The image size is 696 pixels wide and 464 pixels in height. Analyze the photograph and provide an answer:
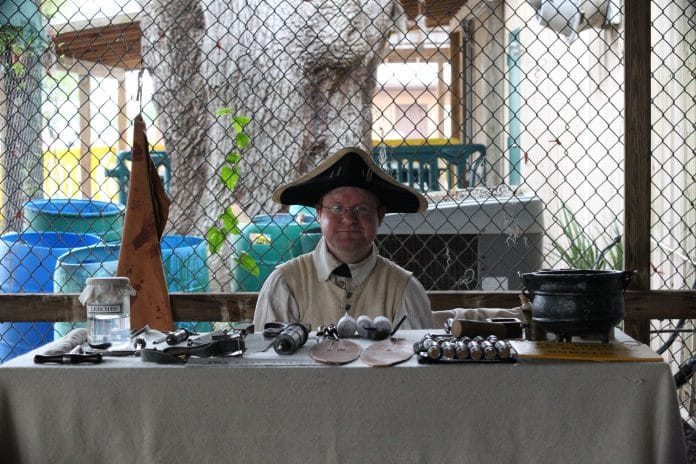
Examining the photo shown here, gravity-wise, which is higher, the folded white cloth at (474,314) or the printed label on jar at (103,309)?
the printed label on jar at (103,309)

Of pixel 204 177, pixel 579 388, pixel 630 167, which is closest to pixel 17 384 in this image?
pixel 579 388

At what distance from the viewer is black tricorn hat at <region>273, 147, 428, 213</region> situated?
3.49 meters

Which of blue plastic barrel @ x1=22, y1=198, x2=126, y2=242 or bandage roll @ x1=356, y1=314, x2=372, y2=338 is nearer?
bandage roll @ x1=356, y1=314, x2=372, y2=338

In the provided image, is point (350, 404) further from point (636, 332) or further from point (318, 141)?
point (318, 141)

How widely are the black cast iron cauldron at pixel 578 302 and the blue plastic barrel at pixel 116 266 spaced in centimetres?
254

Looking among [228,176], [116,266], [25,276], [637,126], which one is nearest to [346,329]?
[637,126]

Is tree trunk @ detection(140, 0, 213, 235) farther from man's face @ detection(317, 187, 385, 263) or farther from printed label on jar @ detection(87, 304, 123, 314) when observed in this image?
printed label on jar @ detection(87, 304, 123, 314)

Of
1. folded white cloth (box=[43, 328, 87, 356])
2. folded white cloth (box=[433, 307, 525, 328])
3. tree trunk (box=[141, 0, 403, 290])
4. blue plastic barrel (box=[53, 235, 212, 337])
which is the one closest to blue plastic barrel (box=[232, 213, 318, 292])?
blue plastic barrel (box=[53, 235, 212, 337])

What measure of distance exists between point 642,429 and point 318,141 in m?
6.09

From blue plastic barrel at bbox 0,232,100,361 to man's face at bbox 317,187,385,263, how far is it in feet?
7.46

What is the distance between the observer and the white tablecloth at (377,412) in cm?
232

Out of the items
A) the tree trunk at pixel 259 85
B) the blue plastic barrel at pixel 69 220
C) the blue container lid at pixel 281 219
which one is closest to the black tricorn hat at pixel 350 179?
the blue plastic barrel at pixel 69 220

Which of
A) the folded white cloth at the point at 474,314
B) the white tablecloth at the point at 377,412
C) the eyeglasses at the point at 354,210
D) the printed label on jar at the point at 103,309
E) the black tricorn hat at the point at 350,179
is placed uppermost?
the black tricorn hat at the point at 350,179

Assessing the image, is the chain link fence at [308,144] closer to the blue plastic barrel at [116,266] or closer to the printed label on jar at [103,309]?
the blue plastic barrel at [116,266]
